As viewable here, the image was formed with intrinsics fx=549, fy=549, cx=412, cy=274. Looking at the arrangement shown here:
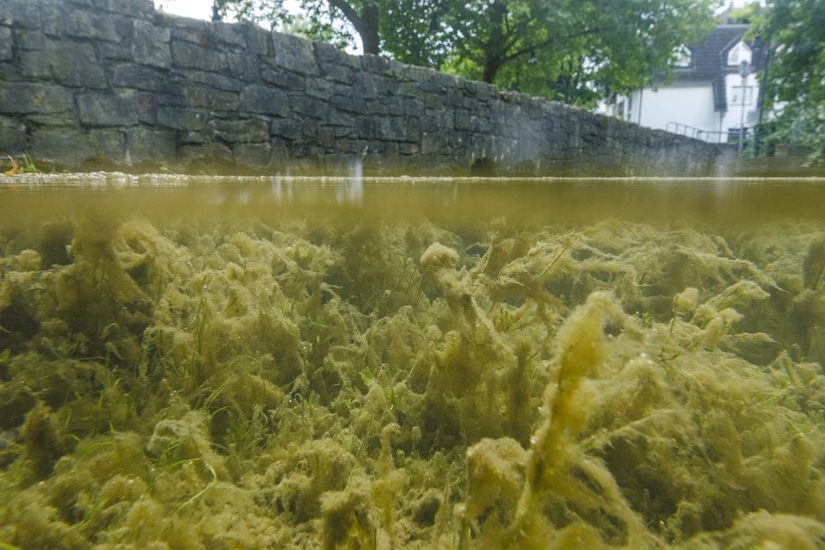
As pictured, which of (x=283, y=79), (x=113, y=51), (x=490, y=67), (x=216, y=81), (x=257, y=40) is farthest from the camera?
(x=490, y=67)

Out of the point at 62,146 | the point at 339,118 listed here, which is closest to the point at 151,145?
the point at 62,146

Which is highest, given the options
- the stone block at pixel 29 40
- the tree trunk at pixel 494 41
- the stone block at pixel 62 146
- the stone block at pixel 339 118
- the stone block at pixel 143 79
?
the tree trunk at pixel 494 41

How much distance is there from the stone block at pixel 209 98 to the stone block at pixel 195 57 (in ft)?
0.52

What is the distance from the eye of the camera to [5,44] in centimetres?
364

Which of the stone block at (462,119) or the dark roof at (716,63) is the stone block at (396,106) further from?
the dark roof at (716,63)

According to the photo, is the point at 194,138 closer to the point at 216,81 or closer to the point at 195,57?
the point at 216,81

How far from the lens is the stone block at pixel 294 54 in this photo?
530 centimetres

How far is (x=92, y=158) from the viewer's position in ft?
13.2

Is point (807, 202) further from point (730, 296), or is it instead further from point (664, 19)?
point (664, 19)

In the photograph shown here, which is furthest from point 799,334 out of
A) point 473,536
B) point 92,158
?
point 92,158

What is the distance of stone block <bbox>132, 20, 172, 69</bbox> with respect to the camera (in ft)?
13.8

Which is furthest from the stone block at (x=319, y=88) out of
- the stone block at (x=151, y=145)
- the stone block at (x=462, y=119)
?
the stone block at (x=462, y=119)

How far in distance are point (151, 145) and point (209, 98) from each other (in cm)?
71

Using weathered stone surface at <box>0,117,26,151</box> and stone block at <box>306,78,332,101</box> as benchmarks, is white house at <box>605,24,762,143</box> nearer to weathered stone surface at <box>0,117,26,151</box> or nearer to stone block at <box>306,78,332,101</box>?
stone block at <box>306,78,332,101</box>
